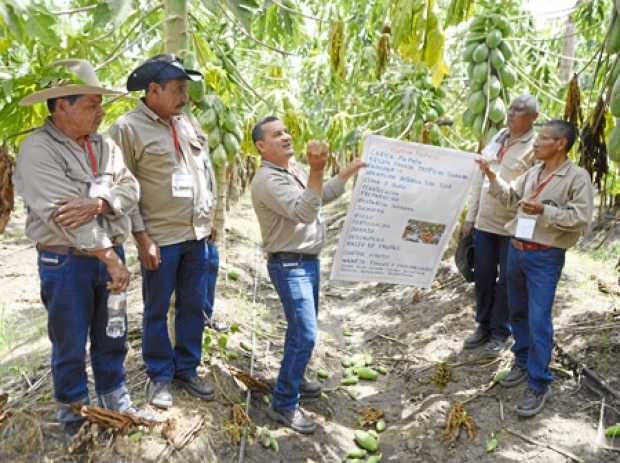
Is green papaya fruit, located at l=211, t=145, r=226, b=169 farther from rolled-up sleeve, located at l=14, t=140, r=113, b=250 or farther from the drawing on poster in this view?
rolled-up sleeve, located at l=14, t=140, r=113, b=250

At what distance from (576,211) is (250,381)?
2.00m

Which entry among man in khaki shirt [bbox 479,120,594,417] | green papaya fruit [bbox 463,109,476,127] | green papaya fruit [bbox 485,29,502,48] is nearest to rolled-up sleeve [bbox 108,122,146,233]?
man in khaki shirt [bbox 479,120,594,417]

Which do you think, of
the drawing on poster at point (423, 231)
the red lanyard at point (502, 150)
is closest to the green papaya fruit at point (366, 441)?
the drawing on poster at point (423, 231)

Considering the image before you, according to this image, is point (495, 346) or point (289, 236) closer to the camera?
point (289, 236)

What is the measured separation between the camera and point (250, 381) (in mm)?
3363

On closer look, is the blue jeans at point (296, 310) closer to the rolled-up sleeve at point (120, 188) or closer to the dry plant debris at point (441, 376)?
the rolled-up sleeve at point (120, 188)

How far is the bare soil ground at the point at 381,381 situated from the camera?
9.29 ft

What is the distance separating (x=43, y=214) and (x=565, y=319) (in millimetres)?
3575

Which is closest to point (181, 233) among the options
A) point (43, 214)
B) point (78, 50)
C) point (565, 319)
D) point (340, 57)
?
point (43, 214)

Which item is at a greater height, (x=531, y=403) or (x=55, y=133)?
(x=55, y=133)

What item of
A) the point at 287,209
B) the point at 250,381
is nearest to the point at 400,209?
the point at 287,209

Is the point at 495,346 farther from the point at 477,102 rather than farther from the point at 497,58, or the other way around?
the point at 497,58

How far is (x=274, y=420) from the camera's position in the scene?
10.5ft

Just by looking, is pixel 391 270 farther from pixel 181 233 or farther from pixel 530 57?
pixel 530 57
